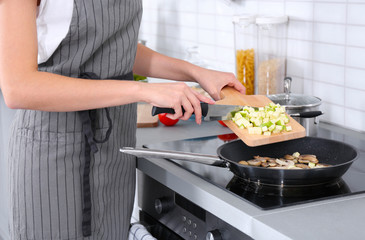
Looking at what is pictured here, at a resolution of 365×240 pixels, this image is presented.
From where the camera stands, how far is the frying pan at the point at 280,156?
1.16 meters

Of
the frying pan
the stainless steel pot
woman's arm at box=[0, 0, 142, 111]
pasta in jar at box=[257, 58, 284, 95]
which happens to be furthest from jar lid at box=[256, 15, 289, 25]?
woman's arm at box=[0, 0, 142, 111]

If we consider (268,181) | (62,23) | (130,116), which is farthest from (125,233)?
(62,23)

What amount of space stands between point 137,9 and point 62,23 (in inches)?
8.7

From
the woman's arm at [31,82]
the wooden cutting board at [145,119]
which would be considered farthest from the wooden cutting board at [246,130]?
the wooden cutting board at [145,119]

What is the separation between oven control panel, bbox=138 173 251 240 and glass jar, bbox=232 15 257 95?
0.55 m

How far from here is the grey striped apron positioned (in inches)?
50.1

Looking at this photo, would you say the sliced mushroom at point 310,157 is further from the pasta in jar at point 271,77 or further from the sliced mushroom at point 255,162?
the pasta in jar at point 271,77

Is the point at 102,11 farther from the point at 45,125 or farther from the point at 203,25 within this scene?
the point at 203,25

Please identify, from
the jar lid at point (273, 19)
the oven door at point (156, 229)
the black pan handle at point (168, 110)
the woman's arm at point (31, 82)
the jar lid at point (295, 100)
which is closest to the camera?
the woman's arm at point (31, 82)

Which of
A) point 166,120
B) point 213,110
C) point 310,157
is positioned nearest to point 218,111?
point 213,110

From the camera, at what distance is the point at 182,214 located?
1.40 meters

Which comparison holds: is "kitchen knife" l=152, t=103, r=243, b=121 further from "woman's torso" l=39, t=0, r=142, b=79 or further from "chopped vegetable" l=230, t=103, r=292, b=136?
"woman's torso" l=39, t=0, r=142, b=79

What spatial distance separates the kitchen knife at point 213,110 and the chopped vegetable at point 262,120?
0.05 ft

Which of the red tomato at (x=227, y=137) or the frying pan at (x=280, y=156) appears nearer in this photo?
the frying pan at (x=280, y=156)
